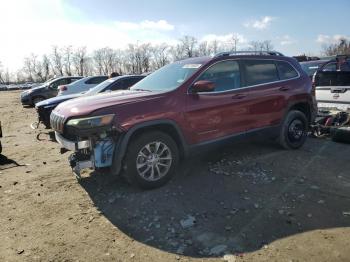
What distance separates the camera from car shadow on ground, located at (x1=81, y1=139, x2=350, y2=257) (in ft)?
13.2

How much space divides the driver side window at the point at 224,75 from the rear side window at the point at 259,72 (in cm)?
24

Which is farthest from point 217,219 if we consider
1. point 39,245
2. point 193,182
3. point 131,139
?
point 39,245

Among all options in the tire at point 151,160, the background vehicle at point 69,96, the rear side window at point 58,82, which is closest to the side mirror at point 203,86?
the tire at point 151,160

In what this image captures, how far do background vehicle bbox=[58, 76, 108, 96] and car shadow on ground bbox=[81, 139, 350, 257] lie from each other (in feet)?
36.6

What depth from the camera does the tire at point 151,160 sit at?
4969 millimetres

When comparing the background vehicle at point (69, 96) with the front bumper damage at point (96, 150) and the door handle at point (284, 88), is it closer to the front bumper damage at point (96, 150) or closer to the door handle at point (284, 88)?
the front bumper damage at point (96, 150)

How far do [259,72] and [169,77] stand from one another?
171 centimetres

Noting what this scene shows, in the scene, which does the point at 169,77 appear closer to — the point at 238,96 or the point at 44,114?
the point at 238,96

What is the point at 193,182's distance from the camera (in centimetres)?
554

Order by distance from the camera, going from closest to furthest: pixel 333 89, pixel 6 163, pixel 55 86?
pixel 6 163 < pixel 333 89 < pixel 55 86

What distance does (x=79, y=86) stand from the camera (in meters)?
16.9

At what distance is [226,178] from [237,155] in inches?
47.9

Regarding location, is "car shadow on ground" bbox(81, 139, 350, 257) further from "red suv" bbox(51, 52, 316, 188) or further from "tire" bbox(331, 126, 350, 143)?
"tire" bbox(331, 126, 350, 143)

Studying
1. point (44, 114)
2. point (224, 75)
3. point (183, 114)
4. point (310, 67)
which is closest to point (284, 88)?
point (224, 75)
